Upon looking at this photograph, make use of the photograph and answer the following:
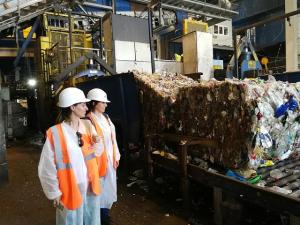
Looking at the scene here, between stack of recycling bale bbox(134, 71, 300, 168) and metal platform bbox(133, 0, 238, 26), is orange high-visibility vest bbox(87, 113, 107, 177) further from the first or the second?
metal platform bbox(133, 0, 238, 26)

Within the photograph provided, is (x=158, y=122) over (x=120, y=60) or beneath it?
beneath

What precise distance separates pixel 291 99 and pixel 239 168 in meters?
1.07

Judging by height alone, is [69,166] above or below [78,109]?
below

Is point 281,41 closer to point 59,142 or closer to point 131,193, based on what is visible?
point 131,193

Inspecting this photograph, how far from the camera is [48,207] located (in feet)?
13.6

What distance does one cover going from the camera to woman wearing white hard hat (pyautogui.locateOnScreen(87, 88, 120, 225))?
9.91ft

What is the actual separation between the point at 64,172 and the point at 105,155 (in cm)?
80

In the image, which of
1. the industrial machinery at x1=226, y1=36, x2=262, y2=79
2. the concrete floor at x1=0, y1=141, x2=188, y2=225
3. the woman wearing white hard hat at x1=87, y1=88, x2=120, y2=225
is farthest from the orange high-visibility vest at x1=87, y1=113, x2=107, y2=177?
the industrial machinery at x1=226, y1=36, x2=262, y2=79

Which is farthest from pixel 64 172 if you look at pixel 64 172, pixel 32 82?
pixel 32 82

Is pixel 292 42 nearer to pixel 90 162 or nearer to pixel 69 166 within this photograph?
pixel 90 162

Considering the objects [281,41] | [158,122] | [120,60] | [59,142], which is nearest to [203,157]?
[158,122]

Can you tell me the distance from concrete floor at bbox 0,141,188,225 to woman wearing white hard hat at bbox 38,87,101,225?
1290 millimetres

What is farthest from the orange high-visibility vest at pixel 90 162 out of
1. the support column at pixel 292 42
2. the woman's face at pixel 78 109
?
the support column at pixel 292 42

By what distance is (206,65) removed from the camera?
13445 mm
